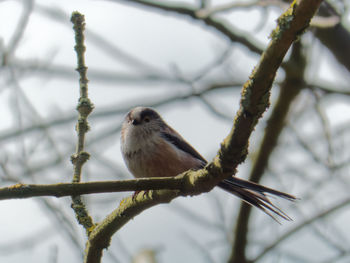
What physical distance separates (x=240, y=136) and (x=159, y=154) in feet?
8.86

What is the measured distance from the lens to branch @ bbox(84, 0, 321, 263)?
2059mm

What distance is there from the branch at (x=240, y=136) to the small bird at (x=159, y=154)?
60.2 inches

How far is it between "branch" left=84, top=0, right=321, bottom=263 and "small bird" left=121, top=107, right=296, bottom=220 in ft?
5.02

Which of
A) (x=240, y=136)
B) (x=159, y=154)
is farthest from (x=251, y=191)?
(x=240, y=136)

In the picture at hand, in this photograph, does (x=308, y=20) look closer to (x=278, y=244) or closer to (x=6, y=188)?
(x=6, y=188)

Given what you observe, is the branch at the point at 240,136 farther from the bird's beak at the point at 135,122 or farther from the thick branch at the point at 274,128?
the thick branch at the point at 274,128

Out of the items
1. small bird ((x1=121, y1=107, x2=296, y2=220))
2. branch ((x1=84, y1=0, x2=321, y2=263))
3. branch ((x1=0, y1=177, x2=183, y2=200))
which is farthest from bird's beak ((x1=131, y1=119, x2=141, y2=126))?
branch ((x1=0, y1=177, x2=183, y2=200))

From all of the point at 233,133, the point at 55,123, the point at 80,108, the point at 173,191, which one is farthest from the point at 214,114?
the point at 233,133

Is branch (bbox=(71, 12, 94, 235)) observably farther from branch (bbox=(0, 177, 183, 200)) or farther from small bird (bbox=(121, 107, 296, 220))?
small bird (bbox=(121, 107, 296, 220))

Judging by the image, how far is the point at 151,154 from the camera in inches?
199

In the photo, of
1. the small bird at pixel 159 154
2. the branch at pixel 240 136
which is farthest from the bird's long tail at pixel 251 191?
the branch at pixel 240 136

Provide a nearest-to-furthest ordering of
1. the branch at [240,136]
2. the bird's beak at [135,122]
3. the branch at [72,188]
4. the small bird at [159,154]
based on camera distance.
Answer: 1. the branch at [240,136]
2. the branch at [72,188]
3. the small bird at [159,154]
4. the bird's beak at [135,122]

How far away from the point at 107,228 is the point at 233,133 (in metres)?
1.18

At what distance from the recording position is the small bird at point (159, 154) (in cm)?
472
